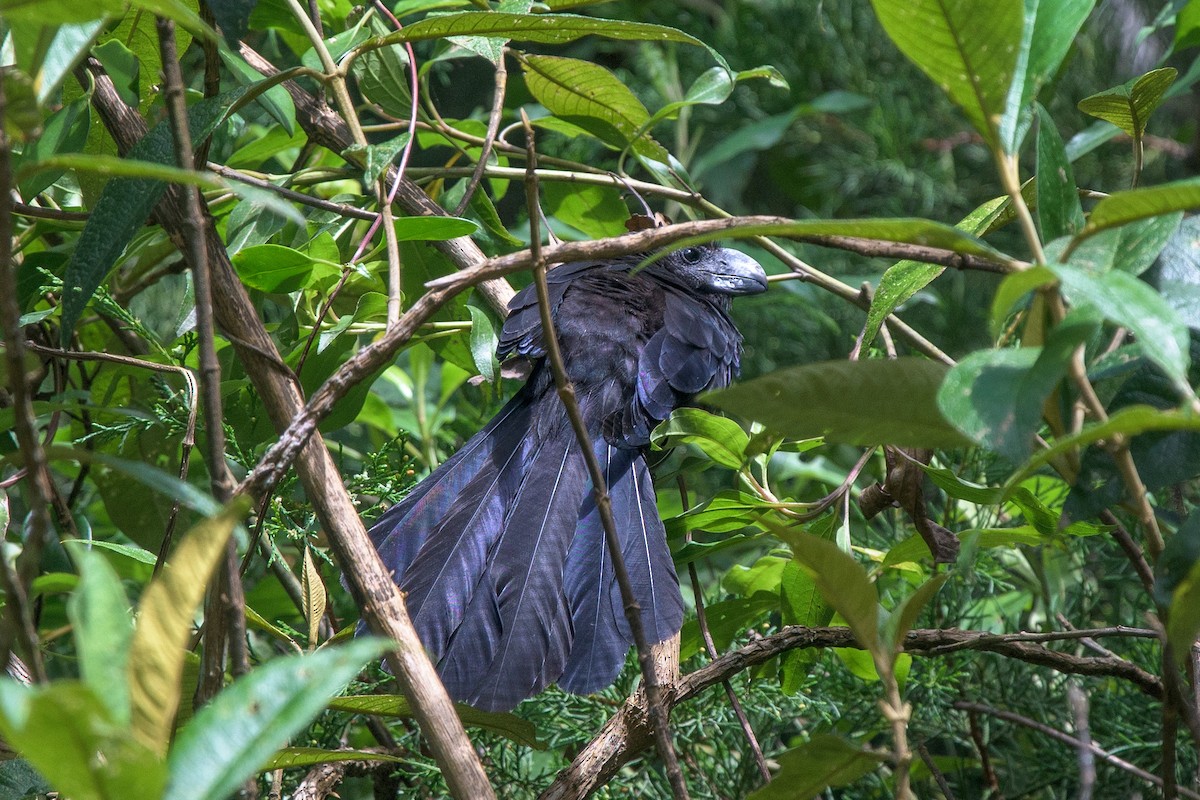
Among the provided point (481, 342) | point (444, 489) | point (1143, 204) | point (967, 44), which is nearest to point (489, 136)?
point (481, 342)

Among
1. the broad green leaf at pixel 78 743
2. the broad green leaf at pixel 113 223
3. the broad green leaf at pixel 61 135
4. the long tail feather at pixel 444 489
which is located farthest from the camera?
the long tail feather at pixel 444 489

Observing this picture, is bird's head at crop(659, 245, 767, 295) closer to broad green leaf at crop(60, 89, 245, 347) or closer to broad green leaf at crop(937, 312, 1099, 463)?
broad green leaf at crop(60, 89, 245, 347)

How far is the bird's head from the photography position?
1870 millimetres

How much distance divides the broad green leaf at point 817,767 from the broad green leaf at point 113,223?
2.13ft

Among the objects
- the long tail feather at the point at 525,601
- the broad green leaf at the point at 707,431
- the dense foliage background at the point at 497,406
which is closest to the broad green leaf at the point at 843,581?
the dense foliage background at the point at 497,406

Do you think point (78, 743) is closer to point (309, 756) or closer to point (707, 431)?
point (309, 756)

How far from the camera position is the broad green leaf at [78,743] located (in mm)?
415

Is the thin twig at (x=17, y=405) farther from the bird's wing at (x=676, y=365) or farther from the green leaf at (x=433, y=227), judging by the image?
the bird's wing at (x=676, y=365)

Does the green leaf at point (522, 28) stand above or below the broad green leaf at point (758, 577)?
above

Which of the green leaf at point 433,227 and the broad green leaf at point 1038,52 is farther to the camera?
the green leaf at point 433,227

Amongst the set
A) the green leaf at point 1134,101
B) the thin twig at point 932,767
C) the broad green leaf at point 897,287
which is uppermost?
the green leaf at point 1134,101

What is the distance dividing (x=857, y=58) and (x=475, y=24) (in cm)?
227

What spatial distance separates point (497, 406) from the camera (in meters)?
1.84

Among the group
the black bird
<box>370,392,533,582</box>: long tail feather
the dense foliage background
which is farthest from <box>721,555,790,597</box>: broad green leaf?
<box>370,392,533,582</box>: long tail feather
